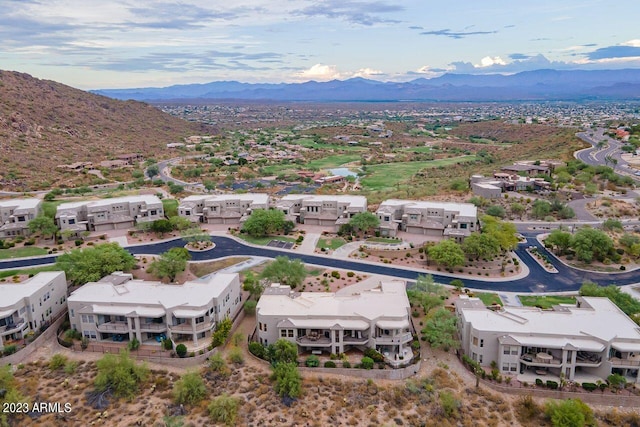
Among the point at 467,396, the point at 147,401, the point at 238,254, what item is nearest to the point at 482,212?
the point at 238,254

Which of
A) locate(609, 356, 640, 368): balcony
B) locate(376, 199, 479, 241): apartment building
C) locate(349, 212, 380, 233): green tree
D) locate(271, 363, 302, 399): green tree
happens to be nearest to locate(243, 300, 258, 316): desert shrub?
locate(271, 363, 302, 399): green tree

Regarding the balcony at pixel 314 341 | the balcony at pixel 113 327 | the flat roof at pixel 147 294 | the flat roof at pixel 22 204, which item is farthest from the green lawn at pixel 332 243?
the flat roof at pixel 22 204

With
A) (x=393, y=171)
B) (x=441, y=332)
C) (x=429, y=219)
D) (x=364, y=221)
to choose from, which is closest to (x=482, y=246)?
(x=429, y=219)

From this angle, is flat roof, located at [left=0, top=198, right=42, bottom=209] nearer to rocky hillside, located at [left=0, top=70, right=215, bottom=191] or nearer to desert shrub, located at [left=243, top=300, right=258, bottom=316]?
rocky hillside, located at [left=0, top=70, right=215, bottom=191]

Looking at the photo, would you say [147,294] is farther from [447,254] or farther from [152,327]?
[447,254]

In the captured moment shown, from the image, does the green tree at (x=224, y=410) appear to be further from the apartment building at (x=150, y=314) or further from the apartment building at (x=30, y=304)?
the apartment building at (x=30, y=304)

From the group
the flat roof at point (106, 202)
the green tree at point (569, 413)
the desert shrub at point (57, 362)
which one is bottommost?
the green tree at point (569, 413)

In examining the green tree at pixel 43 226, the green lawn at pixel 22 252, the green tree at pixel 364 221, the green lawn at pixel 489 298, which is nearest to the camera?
the green lawn at pixel 489 298
